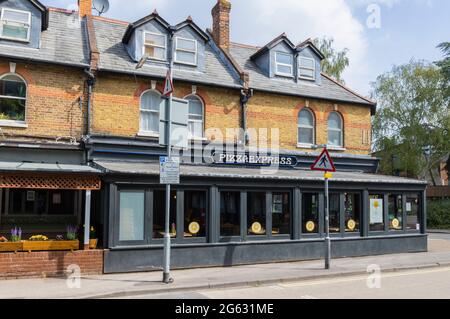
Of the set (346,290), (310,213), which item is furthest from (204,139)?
(346,290)

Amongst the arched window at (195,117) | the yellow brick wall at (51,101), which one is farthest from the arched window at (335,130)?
the yellow brick wall at (51,101)

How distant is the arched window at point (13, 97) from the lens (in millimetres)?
13562

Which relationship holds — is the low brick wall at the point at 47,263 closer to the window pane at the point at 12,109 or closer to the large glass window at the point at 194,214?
the large glass window at the point at 194,214

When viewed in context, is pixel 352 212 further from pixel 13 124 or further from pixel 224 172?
pixel 13 124

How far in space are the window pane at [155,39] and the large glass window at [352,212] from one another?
853 cm

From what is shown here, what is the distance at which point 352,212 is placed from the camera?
52.1 feet

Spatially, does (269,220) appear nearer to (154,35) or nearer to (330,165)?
(330,165)

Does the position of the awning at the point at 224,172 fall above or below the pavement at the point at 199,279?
above

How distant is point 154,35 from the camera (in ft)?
52.7

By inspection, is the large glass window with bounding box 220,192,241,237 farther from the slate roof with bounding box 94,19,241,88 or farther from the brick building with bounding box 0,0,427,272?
the slate roof with bounding box 94,19,241,88

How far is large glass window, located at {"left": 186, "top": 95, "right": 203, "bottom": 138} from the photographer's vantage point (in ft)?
52.5

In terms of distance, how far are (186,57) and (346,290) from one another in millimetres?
10350

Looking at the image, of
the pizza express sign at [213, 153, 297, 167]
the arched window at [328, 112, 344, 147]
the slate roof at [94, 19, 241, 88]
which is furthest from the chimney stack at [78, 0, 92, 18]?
the arched window at [328, 112, 344, 147]
